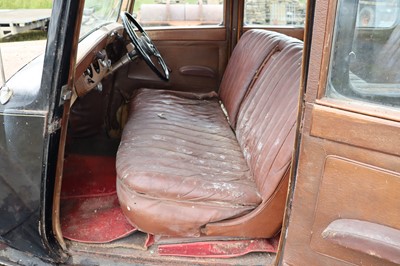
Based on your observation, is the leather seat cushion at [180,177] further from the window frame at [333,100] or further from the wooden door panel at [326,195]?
the window frame at [333,100]

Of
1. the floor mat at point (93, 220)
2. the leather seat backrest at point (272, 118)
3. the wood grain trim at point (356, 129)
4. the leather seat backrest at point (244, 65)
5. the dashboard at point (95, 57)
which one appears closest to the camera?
the wood grain trim at point (356, 129)

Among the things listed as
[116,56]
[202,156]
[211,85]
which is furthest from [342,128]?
[211,85]

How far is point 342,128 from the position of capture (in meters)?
1.14

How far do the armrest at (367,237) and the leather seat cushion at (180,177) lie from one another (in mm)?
440

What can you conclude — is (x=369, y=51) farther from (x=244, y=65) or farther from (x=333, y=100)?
(x=244, y=65)

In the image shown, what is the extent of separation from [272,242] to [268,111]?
57 centimetres

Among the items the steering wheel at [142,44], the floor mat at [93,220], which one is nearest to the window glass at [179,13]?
the steering wheel at [142,44]

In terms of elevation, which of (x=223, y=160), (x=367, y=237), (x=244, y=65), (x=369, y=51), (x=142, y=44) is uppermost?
(x=369, y=51)

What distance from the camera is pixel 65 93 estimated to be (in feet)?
4.73

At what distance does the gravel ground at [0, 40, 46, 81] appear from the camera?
4.68 ft

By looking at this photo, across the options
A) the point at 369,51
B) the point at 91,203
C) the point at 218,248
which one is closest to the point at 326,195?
the point at 369,51

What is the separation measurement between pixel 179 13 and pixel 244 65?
103cm

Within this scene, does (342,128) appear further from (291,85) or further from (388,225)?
(291,85)

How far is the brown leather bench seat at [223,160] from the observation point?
157 centimetres
